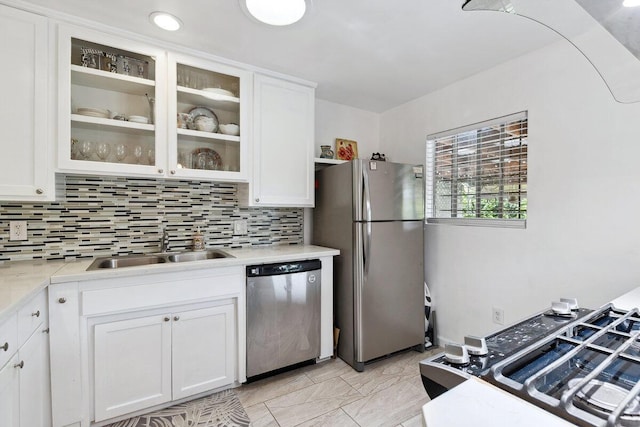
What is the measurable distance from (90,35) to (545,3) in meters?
2.27

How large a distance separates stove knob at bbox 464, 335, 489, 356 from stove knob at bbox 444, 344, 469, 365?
22 millimetres

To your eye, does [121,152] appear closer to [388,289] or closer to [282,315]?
[282,315]

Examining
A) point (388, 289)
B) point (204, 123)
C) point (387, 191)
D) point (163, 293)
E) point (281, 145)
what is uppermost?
point (204, 123)

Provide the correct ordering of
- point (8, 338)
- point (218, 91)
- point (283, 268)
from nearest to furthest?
A: point (8, 338)
point (283, 268)
point (218, 91)

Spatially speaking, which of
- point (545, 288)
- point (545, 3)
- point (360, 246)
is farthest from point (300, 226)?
point (545, 3)

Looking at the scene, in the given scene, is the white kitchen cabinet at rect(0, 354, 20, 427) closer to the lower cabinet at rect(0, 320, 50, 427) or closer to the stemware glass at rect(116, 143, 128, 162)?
the lower cabinet at rect(0, 320, 50, 427)

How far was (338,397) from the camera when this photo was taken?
198 centimetres

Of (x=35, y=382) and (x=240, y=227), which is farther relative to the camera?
(x=240, y=227)

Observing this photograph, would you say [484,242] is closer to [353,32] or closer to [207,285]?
[353,32]

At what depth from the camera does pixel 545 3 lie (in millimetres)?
765

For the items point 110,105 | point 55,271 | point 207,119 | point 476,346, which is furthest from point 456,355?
point 110,105

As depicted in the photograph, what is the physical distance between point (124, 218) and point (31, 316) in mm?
951

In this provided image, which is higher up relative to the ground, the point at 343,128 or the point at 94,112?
the point at 343,128

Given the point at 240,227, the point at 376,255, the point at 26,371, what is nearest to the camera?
the point at 26,371
